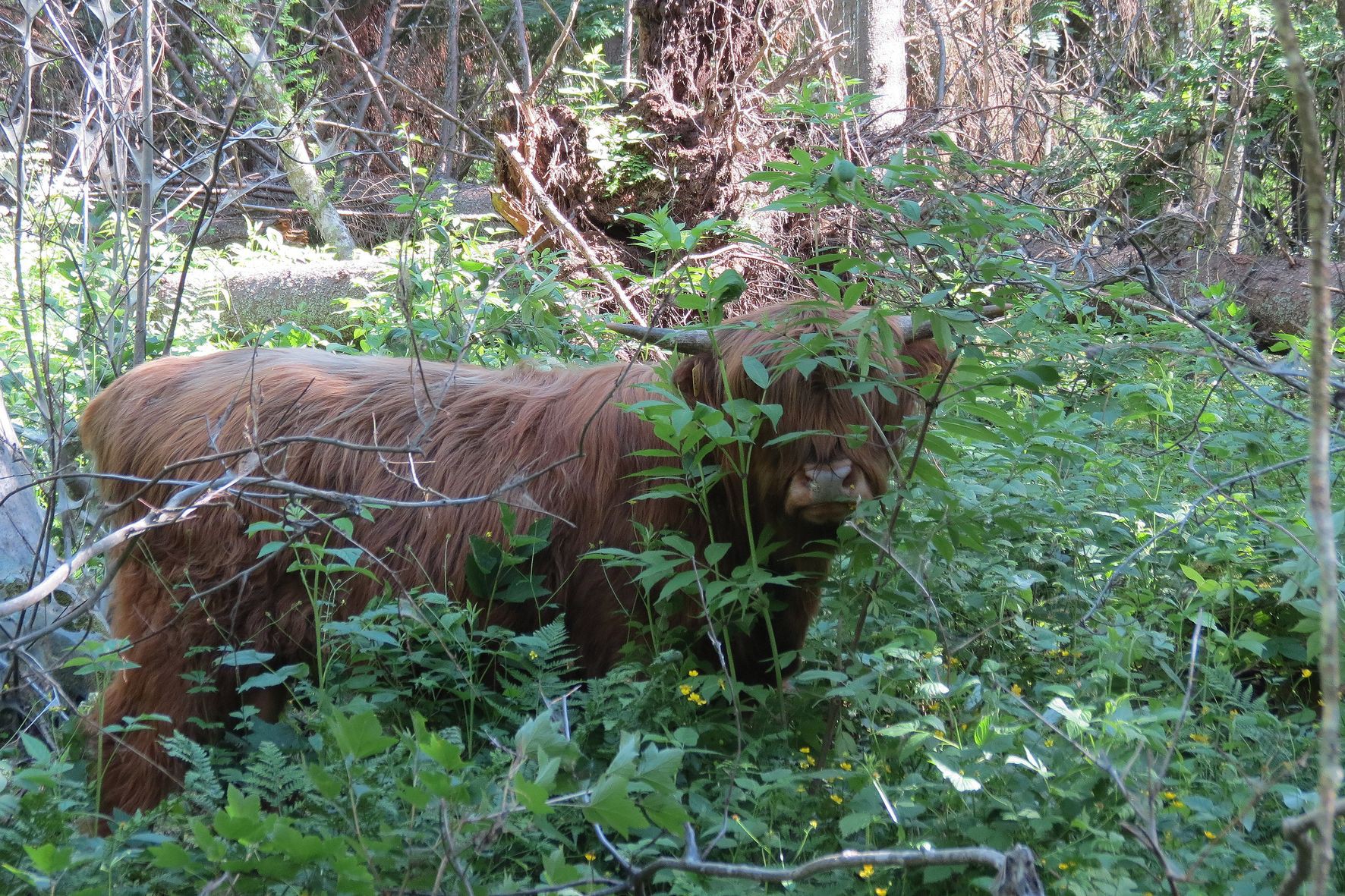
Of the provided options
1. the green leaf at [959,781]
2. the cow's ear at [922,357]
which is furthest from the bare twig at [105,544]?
the cow's ear at [922,357]

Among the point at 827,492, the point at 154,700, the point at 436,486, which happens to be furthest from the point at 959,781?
the point at 154,700

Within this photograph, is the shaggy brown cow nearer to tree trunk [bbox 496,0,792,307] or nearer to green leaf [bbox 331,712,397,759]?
green leaf [bbox 331,712,397,759]

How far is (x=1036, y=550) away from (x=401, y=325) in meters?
3.66

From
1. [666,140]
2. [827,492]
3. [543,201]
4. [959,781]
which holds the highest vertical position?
[666,140]

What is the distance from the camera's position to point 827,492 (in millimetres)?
2889

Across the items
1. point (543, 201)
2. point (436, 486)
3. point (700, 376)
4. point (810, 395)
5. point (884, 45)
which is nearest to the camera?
point (810, 395)

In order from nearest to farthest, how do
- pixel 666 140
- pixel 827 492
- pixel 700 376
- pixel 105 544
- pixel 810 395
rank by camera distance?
pixel 105 544 → pixel 827 492 → pixel 810 395 → pixel 700 376 → pixel 666 140

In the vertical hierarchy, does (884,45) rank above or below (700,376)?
above

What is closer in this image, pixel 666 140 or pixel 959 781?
pixel 959 781

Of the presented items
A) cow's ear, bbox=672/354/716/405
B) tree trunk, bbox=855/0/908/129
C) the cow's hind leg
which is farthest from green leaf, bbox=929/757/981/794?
tree trunk, bbox=855/0/908/129

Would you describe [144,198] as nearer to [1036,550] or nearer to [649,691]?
[649,691]

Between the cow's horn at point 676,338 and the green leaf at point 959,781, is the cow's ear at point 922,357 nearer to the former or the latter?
the cow's horn at point 676,338

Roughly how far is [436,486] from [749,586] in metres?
1.39

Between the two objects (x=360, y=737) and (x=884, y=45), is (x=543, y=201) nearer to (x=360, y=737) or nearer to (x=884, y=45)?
(x=884, y=45)
